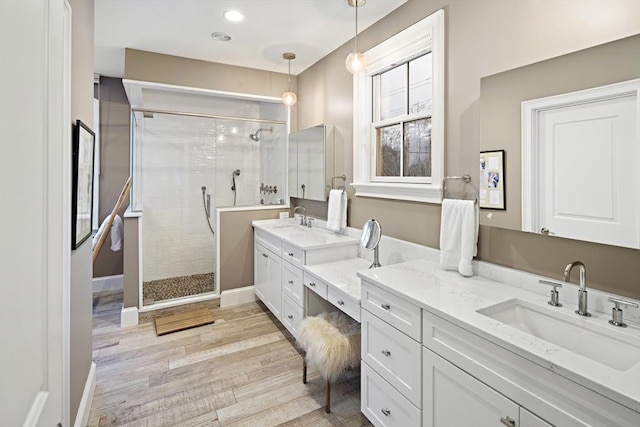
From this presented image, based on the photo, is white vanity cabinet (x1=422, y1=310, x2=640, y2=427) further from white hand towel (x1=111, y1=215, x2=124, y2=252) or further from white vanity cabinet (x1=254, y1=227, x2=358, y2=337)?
white hand towel (x1=111, y1=215, x2=124, y2=252)

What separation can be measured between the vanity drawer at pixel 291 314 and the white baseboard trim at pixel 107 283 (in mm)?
2654

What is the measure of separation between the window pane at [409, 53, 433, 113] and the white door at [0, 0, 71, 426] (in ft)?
6.79

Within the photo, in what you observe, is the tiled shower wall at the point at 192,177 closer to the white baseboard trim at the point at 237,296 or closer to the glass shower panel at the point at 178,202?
the glass shower panel at the point at 178,202

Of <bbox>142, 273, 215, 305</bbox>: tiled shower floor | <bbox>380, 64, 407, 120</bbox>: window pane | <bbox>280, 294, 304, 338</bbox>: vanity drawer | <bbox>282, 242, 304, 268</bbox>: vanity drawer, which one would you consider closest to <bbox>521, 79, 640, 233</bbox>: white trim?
<bbox>380, 64, 407, 120</bbox>: window pane

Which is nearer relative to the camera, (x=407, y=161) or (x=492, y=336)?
(x=492, y=336)

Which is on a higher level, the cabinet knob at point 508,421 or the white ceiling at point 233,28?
the white ceiling at point 233,28

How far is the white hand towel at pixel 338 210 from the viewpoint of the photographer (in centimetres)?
303

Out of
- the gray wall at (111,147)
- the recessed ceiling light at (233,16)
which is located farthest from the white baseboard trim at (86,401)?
the recessed ceiling light at (233,16)

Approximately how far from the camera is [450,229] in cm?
197

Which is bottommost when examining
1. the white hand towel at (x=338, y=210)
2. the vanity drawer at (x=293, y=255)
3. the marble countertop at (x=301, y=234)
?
the vanity drawer at (x=293, y=255)

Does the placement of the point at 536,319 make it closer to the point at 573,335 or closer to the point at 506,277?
the point at 573,335

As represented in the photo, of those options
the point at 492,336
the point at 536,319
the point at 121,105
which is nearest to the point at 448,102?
the point at 536,319

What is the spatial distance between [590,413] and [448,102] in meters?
1.69

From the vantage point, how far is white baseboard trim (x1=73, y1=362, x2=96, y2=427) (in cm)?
182
